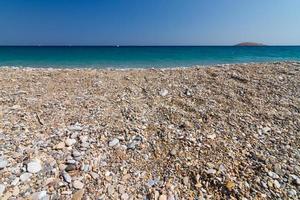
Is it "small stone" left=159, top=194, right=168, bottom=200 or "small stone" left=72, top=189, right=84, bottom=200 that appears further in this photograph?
"small stone" left=159, top=194, right=168, bottom=200

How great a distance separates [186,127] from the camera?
15.3 ft

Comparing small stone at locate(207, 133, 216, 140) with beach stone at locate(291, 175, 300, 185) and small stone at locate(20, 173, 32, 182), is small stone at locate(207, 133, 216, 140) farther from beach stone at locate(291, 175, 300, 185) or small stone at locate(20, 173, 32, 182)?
small stone at locate(20, 173, 32, 182)

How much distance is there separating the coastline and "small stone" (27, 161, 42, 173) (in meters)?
0.04

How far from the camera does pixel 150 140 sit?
13.8 feet

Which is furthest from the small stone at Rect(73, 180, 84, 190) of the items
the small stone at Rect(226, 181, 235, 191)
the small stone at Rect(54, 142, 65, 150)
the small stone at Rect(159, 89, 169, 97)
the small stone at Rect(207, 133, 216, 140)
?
the small stone at Rect(159, 89, 169, 97)

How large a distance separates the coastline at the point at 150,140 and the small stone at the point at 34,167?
4 cm

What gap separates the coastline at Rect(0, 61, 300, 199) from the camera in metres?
3.19

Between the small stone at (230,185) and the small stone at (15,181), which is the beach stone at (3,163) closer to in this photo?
the small stone at (15,181)

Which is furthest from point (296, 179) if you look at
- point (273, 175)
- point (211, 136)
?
point (211, 136)

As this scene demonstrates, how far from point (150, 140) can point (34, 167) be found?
6.26 ft

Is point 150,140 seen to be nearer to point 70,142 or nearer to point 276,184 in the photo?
point 70,142

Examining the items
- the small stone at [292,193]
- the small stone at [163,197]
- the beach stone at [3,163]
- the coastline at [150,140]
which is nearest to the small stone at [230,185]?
the coastline at [150,140]

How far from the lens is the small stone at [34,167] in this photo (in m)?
3.24

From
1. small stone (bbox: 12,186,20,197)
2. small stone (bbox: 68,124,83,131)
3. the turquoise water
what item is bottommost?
the turquoise water
